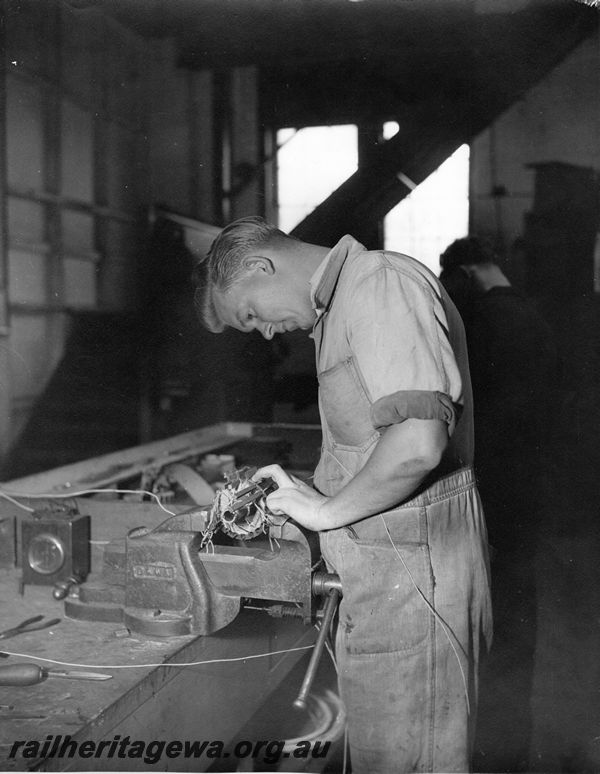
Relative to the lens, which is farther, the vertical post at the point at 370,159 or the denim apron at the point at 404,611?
the vertical post at the point at 370,159

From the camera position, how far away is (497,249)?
3117 millimetres

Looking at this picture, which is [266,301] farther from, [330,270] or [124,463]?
[124,463]

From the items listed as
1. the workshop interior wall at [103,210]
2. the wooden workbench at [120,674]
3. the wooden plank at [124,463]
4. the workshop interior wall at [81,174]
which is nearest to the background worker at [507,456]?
the workshop interior wall at [103,210]

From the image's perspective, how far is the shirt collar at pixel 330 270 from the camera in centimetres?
141

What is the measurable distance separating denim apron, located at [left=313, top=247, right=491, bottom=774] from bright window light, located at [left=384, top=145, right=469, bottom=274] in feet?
4.65

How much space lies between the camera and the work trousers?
1.41 meters

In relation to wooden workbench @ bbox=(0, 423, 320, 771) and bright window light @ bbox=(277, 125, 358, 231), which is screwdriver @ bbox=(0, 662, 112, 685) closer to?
wooden workbench @ bbox=(0, 423, 320, 771)

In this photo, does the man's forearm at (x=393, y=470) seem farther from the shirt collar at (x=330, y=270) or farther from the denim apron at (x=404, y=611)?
the shirt collar at (x=330, y=270)

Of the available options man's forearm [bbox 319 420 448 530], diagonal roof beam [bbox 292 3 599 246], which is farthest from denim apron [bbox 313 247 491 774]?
diagonal roof beam [bbox 292 3 599 246]

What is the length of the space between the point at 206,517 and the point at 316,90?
2309mm

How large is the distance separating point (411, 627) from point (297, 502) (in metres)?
0.32

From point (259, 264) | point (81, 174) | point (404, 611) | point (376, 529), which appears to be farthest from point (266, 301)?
point (81, 174)

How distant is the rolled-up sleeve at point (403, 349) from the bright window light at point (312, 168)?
1.51 metres

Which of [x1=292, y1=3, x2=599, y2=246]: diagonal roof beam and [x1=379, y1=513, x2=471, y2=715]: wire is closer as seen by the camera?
[x1=379, y1=513, x2=471, y2=715]: wire
